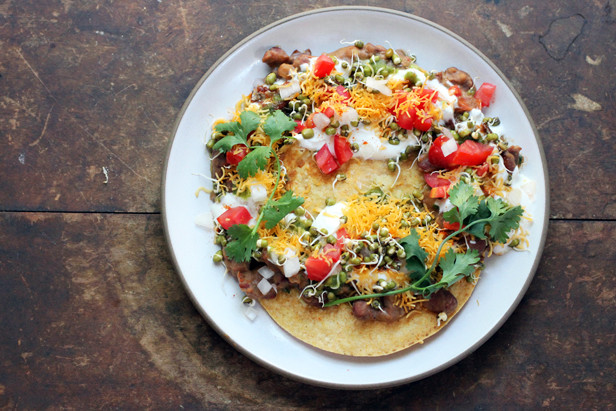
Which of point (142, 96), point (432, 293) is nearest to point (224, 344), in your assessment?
point (432, 293)

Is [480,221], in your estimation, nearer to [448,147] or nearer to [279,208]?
[448,147]

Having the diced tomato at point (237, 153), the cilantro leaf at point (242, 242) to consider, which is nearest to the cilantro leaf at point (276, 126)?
the diced tomato at point (237, 153)

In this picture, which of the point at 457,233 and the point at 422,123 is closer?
the point at 457,233

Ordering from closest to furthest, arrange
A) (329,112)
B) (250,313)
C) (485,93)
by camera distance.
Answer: (329,112), (250,313), (485,93)

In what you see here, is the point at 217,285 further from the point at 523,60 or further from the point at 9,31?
the point at 523,60

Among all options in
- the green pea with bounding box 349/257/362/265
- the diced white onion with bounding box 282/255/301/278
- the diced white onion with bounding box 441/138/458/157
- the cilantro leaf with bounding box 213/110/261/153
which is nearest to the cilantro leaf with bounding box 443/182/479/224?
the diced white onion with bounding box 441/138/458/157

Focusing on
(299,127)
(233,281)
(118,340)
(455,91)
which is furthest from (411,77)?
(118,340)

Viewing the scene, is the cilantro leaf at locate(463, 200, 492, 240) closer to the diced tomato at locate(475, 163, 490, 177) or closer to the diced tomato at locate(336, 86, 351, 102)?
the diced tomato at locate(475, 163, 490, 177)
